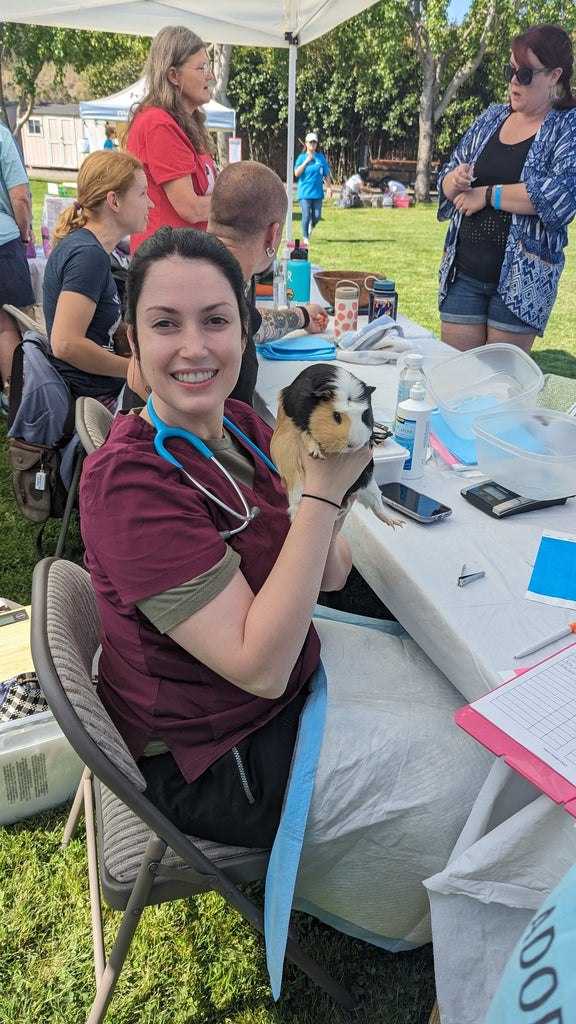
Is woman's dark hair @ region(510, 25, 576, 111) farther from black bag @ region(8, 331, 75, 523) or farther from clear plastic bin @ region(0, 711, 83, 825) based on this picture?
clear plastic bin @ region(0, 711, 83, 825)

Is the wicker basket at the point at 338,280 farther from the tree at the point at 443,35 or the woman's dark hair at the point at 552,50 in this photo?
the tree at the point at 443,35

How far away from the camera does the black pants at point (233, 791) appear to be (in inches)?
43.5

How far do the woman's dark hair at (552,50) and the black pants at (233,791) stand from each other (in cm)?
282

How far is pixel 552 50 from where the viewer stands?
106 inches

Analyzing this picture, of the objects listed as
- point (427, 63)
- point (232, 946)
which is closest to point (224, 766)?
point (232, 946)

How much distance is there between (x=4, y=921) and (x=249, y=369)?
5.08 feet

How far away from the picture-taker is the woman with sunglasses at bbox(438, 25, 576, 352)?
8.85ft

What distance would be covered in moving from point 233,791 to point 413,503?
0.76 m

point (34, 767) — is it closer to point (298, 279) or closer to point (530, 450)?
point (530, 450)

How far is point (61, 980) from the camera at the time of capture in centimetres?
148

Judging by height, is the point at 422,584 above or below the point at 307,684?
above

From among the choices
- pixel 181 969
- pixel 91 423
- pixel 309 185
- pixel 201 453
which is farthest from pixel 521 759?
pixel 309 185

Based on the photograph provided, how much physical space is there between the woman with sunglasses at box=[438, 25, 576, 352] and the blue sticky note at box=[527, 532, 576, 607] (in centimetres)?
184

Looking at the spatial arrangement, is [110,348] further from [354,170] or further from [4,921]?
[354,170]
